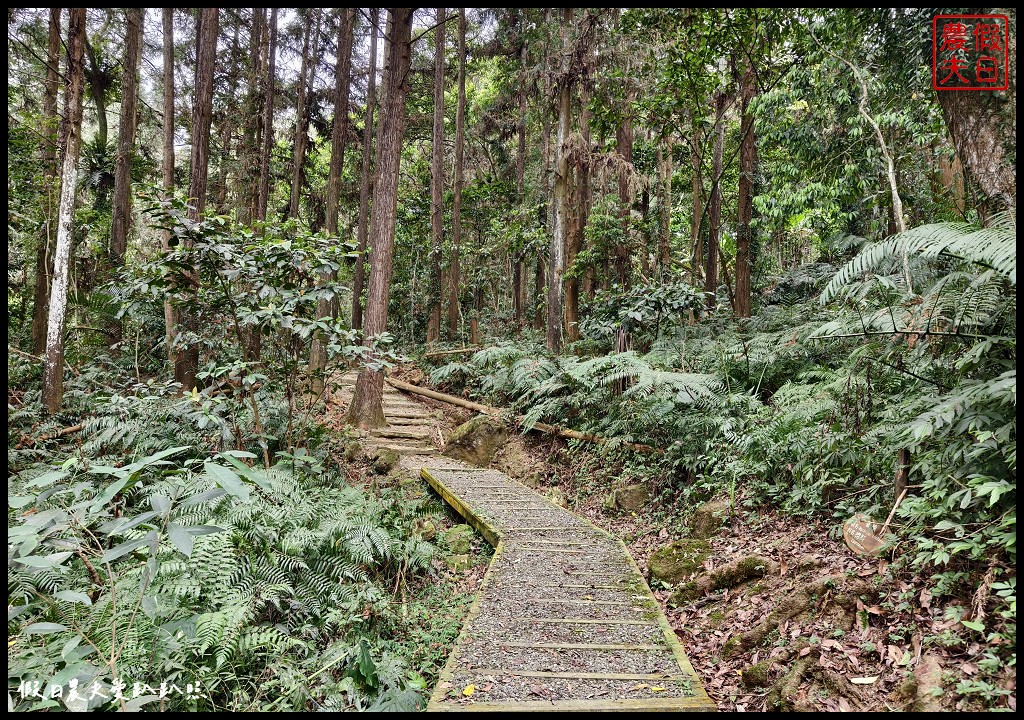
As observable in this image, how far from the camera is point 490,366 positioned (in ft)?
38.4

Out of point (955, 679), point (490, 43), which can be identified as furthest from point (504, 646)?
point (490, 43)

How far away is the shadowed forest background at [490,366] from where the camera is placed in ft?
9.68

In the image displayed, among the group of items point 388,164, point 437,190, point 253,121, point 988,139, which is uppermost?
point 253,121

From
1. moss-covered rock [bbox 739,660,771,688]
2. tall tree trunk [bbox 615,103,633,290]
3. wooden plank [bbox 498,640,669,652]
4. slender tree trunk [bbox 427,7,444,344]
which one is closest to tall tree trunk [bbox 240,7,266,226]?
slender tree trunk [bbox 427,7,444,344]

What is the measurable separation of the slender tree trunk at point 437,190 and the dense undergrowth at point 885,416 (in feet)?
31.7

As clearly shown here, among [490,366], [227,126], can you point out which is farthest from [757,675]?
[227,126]

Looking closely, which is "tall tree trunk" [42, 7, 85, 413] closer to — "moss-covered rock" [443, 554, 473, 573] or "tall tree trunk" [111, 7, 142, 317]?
"tall tree trunk" [111, 7, 142, 317]

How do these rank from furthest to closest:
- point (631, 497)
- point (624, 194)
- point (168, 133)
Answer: point (624, 194), point (168, 133), point (631, 497)

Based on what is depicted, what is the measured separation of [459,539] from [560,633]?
99.4 inches

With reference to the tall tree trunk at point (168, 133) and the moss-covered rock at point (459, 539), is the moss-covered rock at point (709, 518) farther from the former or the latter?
the tall tree trunk at point (168, 133)

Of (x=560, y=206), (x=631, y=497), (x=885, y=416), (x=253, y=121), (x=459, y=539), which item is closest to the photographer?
(x=885, y=416)

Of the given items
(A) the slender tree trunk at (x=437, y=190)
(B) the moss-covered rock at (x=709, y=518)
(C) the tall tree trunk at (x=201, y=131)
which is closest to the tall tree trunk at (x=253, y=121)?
(C) the tall tree trunk at (x=201, y=131)

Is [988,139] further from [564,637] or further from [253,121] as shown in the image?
[253,121]

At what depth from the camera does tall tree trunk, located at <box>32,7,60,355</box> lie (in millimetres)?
8859
